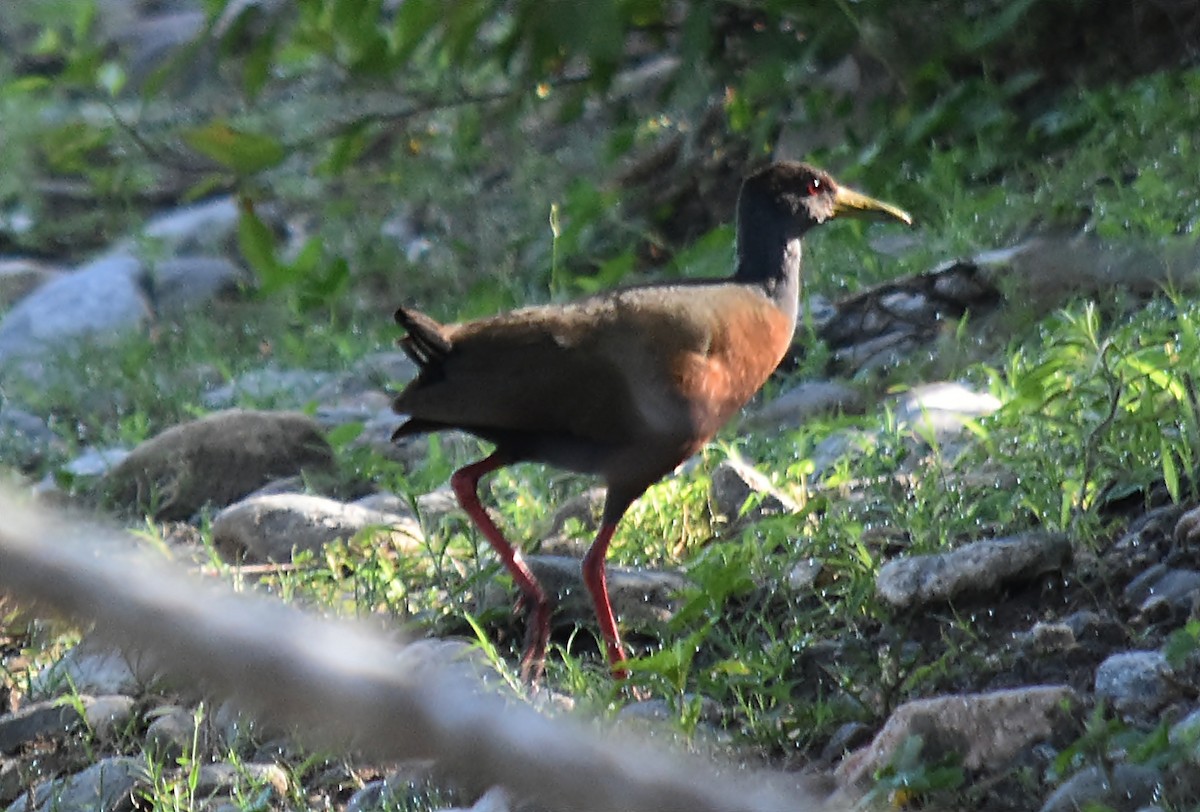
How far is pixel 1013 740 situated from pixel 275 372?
14.9 feet

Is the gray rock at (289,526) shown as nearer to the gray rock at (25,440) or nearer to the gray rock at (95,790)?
the gray rock at (95,790)

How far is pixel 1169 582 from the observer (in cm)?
314

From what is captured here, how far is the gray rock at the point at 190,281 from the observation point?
8.41 metres

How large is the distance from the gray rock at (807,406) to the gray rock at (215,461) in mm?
1354

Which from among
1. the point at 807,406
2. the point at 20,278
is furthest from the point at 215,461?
the point at 20,278

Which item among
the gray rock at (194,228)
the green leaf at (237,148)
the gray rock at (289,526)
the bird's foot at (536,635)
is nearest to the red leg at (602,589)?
the bird's foot at (536,635)

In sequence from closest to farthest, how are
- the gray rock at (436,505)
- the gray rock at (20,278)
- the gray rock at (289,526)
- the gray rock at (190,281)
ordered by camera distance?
the gray rock at (289,526) → the gray rock at (436,505) → the gray rock at (190,281) → the gray rock at (20,278)

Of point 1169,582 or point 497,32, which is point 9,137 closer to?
point 497,32

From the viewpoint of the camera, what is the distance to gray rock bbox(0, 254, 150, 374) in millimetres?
7695

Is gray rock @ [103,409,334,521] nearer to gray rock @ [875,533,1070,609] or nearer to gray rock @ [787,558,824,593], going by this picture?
gray rock @ [787,558,824,593]

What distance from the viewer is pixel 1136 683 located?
277 centimetres

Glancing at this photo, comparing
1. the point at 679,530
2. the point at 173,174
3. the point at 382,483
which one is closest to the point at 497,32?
the point at 173,174

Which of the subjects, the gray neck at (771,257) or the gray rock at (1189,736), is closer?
the gray rock at (1189,736)

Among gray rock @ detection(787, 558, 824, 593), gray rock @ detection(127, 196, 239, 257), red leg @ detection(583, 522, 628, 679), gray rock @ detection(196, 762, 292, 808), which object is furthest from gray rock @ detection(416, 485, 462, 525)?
gray rock @ detection(127, 196, 239, 257)
